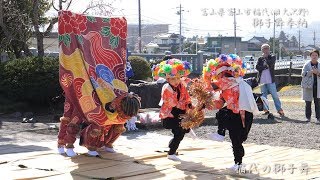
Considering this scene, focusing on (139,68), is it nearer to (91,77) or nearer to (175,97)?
(91,77)

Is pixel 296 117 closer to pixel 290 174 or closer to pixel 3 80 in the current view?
pixel 290 174

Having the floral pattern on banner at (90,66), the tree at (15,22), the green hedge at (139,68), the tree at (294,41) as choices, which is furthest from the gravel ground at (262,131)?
the tree at (294,41)

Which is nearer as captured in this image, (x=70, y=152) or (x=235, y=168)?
(x=235, y=168)

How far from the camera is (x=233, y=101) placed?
634cm

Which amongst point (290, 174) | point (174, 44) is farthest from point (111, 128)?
point (174, 44)

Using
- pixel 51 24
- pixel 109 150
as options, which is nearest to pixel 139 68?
pixel 51 24

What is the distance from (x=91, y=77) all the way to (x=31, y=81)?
17.4 feet

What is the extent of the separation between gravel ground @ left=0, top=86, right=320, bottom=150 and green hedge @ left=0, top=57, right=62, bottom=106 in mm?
640

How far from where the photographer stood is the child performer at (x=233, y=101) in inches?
247

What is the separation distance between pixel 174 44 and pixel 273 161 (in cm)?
6013

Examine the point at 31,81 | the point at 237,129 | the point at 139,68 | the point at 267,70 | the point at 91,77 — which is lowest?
the point at 237,129

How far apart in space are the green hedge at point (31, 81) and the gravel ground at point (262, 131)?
64 cm

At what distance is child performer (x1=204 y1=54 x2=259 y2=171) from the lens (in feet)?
20.6

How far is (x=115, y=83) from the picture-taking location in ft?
23.3
